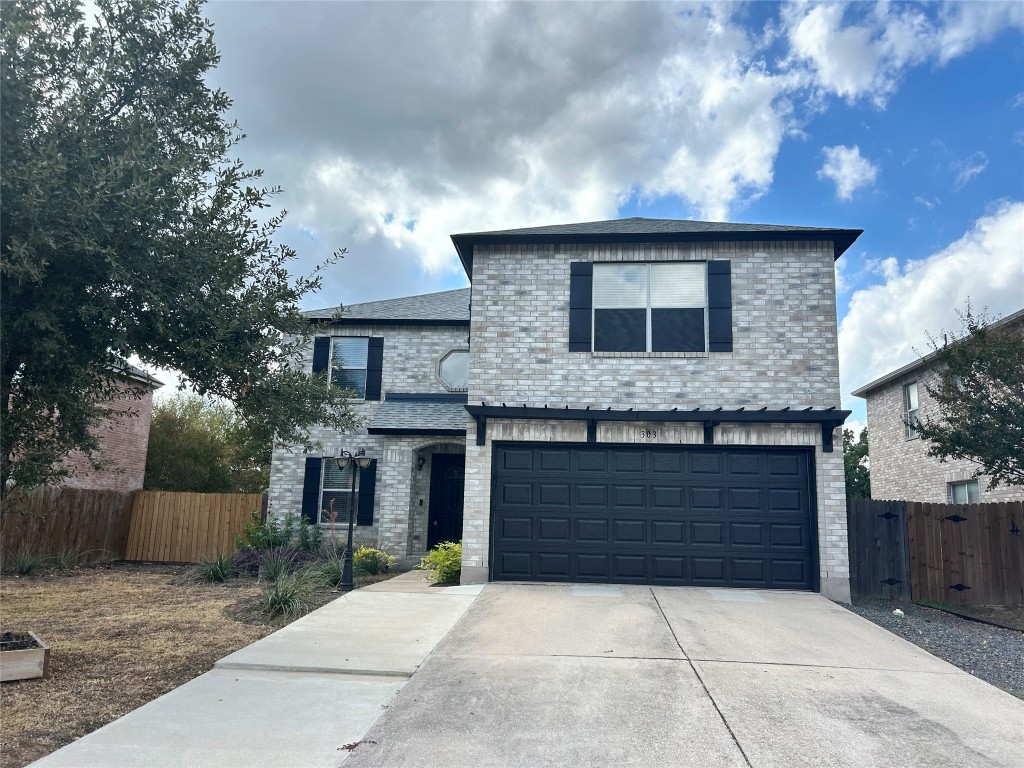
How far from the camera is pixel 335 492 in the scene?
52.7 ft

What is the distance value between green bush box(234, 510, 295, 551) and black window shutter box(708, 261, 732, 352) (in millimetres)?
9991

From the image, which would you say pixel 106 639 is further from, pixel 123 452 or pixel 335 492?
pixel 123 452

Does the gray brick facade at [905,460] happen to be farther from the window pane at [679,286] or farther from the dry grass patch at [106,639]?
the dry grass patch at [106,639]

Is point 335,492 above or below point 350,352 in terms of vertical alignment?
below

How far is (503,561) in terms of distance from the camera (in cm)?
1072

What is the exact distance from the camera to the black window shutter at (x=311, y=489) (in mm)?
15875

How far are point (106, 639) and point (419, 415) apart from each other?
8.02m

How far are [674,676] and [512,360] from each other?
6078 mm

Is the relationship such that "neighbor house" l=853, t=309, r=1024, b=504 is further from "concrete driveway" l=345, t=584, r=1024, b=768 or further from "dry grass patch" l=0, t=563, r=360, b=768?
"dry grass patch" l=0, t=563, r=360, b=768

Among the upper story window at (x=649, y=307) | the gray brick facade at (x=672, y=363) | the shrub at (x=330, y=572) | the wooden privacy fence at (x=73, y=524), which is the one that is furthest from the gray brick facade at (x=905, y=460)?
the wooden privacy fence at (x=73, y=524)

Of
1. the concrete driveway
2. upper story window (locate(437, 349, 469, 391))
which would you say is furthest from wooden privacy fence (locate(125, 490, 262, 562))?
the concrete driveway

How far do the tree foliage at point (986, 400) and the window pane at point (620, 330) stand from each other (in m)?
5.42

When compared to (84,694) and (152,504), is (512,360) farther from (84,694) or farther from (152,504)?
(152,504)

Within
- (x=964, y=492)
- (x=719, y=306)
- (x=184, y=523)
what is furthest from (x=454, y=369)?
(x=964, y=492)
